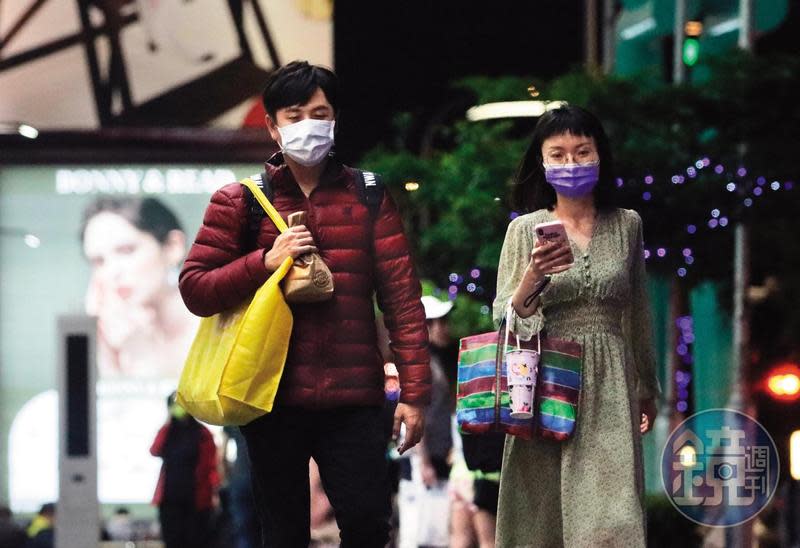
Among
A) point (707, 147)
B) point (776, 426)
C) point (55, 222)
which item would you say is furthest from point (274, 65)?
point (776, 426)

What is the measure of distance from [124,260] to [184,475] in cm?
597

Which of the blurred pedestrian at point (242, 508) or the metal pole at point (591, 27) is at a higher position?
the metal pole at point (591, 27)

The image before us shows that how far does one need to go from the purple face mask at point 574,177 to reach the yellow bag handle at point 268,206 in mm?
970

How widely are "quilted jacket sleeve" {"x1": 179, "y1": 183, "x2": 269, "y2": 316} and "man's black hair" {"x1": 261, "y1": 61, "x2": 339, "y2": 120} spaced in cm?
32

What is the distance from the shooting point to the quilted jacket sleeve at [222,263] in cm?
602

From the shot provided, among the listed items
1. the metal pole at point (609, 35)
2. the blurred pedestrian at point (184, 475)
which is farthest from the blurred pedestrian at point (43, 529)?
the metal pole at point (609, 35)

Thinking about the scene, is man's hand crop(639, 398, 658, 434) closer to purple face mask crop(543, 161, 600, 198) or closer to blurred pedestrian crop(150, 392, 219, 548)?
purple face mask crop(543, 161, 600, 198)

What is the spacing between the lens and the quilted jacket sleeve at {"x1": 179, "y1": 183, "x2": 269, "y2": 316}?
602 centimetres

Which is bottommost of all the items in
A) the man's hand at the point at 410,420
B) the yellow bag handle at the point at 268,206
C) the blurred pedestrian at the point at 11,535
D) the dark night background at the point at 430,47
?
the blurred pedestrian at the point at 11,535

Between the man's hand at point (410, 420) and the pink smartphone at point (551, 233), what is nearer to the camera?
the pink smartphone at point (551, 233)

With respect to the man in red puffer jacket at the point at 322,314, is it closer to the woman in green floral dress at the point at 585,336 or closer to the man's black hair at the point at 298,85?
the man's black hair at the point at 298,85

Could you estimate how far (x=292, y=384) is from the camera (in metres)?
6.06

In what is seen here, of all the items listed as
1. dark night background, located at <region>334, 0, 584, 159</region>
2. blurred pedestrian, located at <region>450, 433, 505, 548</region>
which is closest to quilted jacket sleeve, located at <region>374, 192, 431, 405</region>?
blurred pedestrian, located at <region>450, 433, 505, 548</region>

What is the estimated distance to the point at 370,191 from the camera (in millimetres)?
6301
